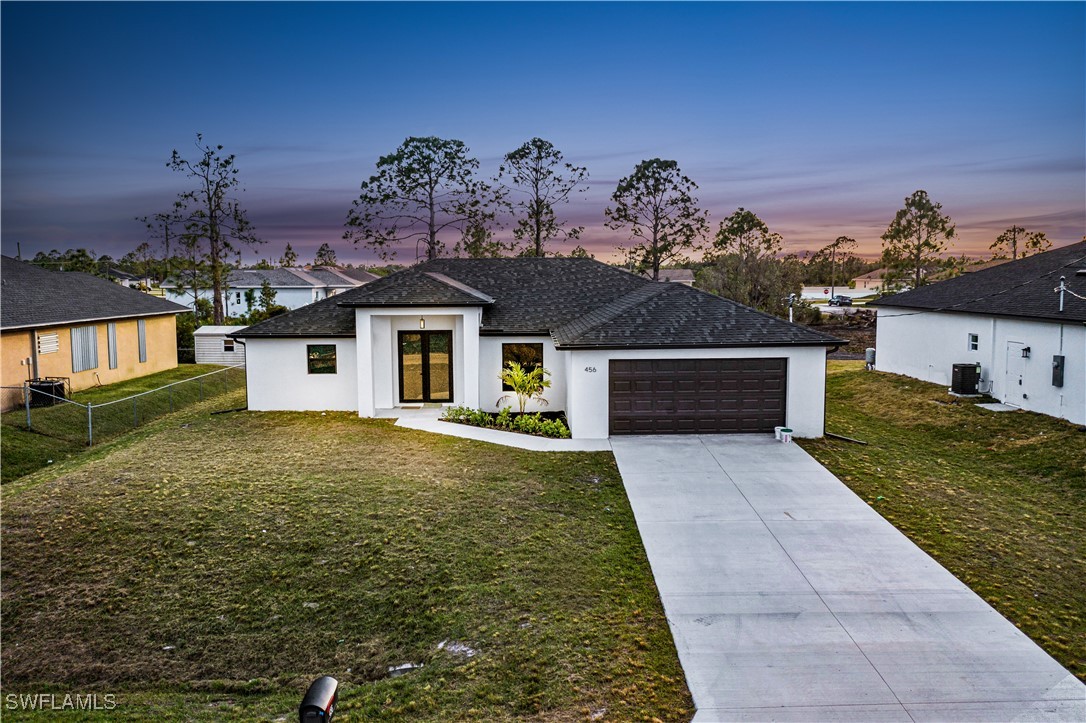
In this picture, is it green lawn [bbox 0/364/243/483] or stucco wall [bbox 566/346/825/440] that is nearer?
green lawn [bbox 0/364/243/483]

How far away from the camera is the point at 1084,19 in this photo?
14750 mm

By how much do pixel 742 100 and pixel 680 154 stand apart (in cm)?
1456

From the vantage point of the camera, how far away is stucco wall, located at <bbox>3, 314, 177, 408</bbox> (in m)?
17.9

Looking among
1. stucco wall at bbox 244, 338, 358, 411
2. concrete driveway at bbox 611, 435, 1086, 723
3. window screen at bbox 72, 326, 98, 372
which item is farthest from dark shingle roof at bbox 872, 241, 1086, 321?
window screen at bbox 72, 326, 98, 372

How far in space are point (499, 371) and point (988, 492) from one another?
11281 millimetres

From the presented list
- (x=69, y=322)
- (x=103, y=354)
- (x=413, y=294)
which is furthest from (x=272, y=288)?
(x=413, y=294)

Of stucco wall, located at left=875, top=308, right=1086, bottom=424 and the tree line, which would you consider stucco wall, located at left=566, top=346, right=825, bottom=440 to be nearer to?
stucco wall, located at left=875, top=308, right=1086, bottom=424

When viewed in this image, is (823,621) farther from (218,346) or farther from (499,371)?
(218,346)

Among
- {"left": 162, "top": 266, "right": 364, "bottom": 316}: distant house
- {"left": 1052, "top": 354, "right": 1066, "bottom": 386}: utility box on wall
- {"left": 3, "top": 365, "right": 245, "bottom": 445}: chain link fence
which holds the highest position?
{"left": 162, "top": 266, "right": 364, "bottom": 316}: distant house

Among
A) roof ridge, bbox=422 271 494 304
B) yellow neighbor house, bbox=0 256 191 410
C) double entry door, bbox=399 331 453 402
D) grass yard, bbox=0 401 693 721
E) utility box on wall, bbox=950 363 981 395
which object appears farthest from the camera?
utility box on wall, bbox=950 363 981 395

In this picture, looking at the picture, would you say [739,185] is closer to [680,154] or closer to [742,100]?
[680,154]

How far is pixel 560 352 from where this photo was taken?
16.8 metres

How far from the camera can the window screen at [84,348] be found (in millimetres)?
20688

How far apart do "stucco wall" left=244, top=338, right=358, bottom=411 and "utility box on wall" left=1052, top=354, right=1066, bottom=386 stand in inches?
726
